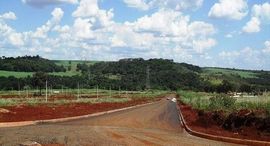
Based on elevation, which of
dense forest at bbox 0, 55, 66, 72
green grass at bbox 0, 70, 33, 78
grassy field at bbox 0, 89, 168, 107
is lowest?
grassy field at bbox 0, 89, 168, 107

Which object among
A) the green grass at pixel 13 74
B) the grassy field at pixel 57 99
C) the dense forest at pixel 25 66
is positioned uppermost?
the dense forest at pixel 25 66

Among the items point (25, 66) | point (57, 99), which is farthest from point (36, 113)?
point (25, 66)

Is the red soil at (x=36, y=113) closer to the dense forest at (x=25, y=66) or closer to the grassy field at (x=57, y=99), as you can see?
the grassy field at (x=57, y=99)

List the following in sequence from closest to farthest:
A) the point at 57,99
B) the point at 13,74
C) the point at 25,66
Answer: the point at 57,99 < the point at 13,74 < the point at 25,66

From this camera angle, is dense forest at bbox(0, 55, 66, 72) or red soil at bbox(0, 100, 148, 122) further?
dense forest at bbox(0, 55, 66, 72)

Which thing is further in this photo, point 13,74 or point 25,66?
point 25,66

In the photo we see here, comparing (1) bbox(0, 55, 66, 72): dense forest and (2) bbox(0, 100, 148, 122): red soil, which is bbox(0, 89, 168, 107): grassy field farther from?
(1) bbox(0, 55, 66, 72): dense forest

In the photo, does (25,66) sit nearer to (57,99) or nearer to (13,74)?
(13,74)

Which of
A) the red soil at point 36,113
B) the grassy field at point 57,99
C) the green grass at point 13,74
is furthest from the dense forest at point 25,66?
the red soil at point 36,113

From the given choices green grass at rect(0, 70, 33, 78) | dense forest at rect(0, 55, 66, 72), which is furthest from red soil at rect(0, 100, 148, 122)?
dense forest at rect(0, 55, 66, 72)

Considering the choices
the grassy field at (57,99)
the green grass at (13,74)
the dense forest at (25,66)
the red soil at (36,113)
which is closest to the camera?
the red soil at (36,113)

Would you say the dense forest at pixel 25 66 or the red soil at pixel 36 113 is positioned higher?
the dense forest at pixel 25 66

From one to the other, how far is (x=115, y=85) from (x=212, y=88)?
3510 cm

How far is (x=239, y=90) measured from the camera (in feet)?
548
